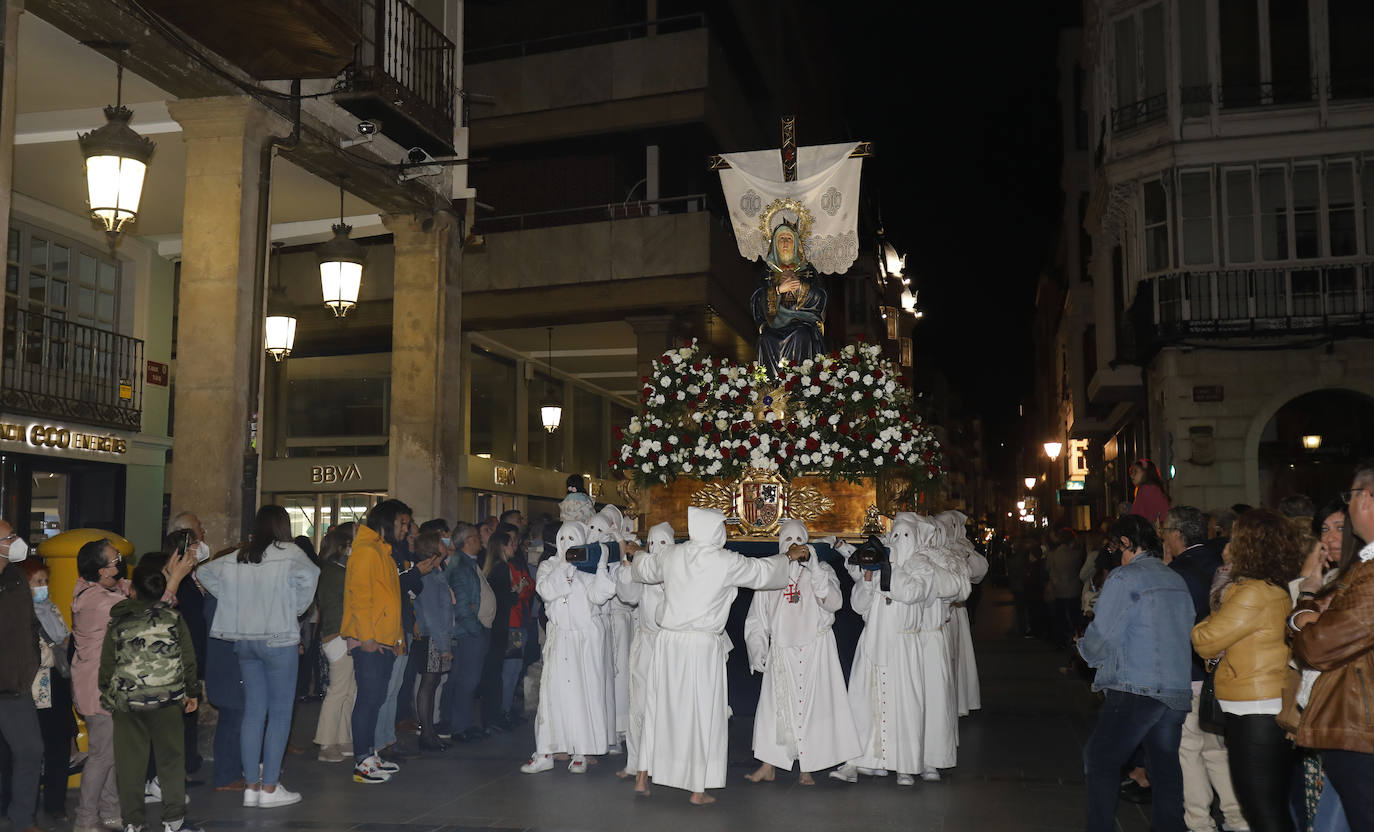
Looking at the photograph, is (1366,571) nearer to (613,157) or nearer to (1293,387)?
(1293,387)

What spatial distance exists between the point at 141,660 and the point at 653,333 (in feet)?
49.1

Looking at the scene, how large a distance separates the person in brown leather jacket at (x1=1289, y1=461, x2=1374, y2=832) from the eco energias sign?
13.4m

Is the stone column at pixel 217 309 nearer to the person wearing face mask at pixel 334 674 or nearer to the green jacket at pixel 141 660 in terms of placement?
the person wearing face mask at pixel 334 674

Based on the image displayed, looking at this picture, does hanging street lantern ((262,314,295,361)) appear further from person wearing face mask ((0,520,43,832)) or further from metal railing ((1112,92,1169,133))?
metal railing ((1112,92,1169,133))

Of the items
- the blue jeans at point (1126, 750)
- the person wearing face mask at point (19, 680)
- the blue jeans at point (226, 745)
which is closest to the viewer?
the blue jeans at point (1126, 750)

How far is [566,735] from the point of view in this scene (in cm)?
962

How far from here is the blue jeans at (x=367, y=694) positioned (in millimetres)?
9281

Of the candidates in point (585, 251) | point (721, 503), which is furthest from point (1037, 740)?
point (585, 251)

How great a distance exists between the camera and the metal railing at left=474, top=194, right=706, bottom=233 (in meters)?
22.8

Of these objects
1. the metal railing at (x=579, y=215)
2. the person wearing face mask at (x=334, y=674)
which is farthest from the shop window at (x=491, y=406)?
the person wearing face mask at (x=334, y=674)

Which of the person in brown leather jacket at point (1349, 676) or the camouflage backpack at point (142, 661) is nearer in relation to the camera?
the person in brown leather jacket at point (1349, 676)

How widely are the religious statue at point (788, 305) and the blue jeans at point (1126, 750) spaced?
5780 millimetres

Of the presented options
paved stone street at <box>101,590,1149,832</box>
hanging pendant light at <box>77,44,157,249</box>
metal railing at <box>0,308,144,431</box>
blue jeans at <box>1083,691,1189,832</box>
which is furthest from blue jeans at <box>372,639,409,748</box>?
metal railing at <box>0,308,144,431</box>

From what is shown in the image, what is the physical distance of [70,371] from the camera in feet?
49.2
